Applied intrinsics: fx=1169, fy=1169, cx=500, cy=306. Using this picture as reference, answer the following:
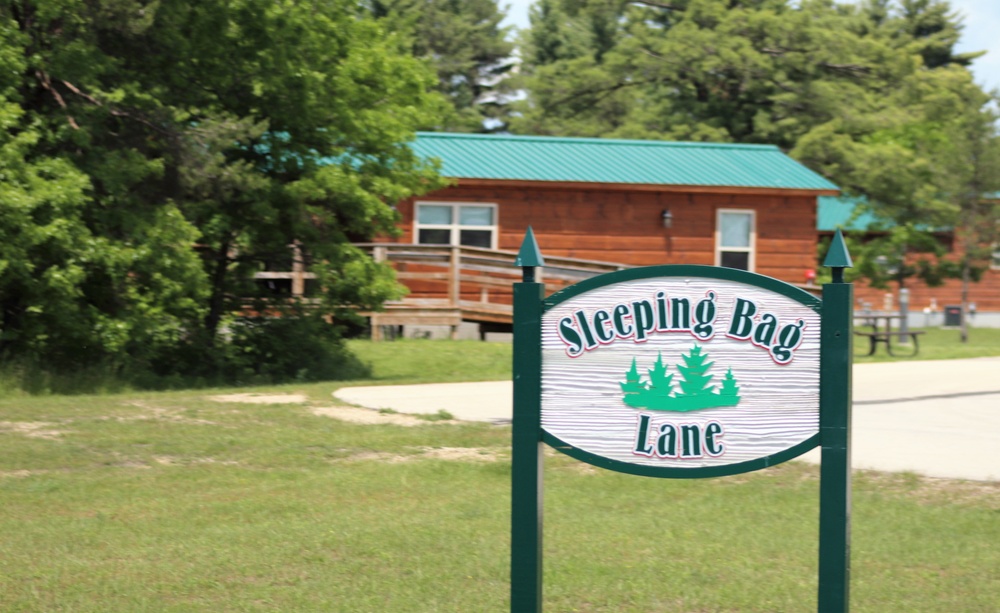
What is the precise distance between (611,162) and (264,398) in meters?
14.3

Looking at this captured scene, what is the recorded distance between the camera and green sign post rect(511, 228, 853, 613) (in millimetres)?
4555

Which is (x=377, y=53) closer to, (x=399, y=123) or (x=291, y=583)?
(x=399, y=123)

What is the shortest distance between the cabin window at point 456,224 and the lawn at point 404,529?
1368 centimetres

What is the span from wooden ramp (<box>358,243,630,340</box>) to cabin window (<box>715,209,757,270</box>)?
13.8 feet

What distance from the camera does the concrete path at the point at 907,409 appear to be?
969 cm

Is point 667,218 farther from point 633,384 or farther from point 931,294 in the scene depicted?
point 633,384

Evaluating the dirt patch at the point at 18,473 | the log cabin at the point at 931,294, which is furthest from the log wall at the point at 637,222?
the dirt patch at the point at 18,473

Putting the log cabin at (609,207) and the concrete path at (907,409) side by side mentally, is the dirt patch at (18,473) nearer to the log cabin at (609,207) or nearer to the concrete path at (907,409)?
the concrete path at (907,409)

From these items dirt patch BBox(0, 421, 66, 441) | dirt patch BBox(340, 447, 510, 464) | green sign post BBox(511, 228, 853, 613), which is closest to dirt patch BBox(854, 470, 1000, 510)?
dirt patch BBox(340, 447, 510, 464)

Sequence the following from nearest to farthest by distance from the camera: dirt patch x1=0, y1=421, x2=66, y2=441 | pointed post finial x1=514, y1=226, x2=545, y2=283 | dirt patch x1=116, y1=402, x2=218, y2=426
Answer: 1. pointed post finial x1=514, y1=226, x2=545, y2=283
2. dirt patch x1=0, y1=421, x2=66, y2=441
3. dirt patch x1=116, y1=402, x2=218, y2=426

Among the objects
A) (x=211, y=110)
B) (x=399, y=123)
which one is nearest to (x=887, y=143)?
(x=399, y=123)

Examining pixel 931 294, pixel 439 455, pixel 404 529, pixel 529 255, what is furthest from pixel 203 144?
pixel 931 294

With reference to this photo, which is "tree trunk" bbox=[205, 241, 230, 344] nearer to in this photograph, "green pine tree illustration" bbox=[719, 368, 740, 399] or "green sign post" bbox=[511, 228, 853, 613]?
"green sign post" bbox=[511, 228, 853, 613]

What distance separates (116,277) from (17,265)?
1.37m
